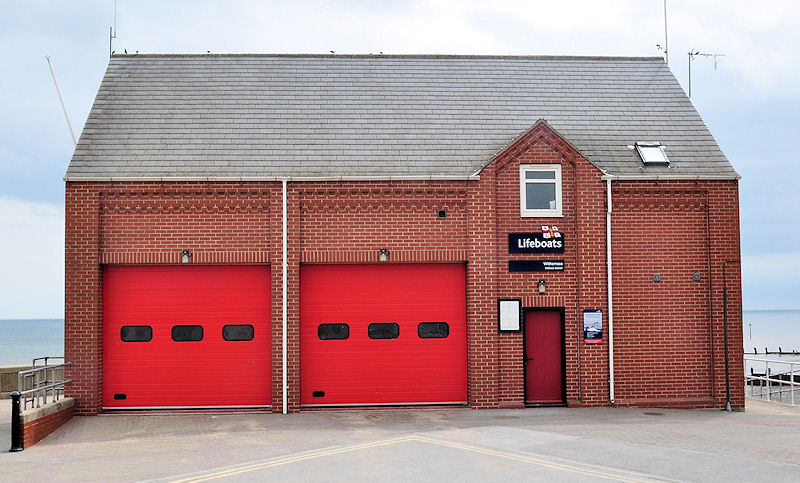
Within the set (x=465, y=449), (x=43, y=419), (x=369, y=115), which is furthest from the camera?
(x=369, y=115)

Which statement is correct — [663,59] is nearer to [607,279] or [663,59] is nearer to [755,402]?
[607,279]

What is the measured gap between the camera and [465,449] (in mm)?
12391

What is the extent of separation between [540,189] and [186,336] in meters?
8.55

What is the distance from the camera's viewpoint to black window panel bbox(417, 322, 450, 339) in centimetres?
1720

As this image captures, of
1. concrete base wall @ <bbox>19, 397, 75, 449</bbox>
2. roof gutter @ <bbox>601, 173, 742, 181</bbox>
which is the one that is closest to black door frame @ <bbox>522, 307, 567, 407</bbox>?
roof gutter @ <bbox>601, 173, 742, 181</bbox>

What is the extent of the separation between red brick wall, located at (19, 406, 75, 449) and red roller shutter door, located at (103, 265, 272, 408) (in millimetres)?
1369

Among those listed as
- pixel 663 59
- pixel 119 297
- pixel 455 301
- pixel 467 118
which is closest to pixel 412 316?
pixel 455 301

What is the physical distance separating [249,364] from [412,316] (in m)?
3.74

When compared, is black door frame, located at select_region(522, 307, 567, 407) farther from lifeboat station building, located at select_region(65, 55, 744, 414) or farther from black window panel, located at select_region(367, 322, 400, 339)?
black window panel, located at select_region(367, 322, 400, 339)

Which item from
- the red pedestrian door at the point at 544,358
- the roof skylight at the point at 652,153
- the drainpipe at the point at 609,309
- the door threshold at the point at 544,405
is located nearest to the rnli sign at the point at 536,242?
the drainpipe at the point at 609,309

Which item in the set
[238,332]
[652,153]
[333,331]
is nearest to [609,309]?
[652,153]

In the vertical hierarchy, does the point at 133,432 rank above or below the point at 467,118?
below

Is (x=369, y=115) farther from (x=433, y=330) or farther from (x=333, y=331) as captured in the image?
(x=433, y=330)

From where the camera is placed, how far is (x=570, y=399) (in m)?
17.0
